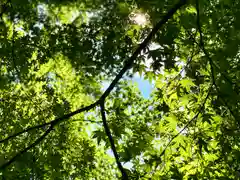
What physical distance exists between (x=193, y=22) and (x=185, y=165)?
5.66ft

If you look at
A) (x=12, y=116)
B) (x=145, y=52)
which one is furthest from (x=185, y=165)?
(x=12, y=116)

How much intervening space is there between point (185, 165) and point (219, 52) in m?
1.50

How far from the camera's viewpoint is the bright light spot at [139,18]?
329 centimetres

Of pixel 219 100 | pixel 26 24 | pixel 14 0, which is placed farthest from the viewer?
pixel 26 24

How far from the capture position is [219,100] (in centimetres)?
313

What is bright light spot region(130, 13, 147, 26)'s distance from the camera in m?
3.29

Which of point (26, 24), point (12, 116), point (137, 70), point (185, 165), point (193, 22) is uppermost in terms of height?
point (12, 116)

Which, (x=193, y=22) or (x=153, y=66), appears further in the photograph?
(x=153, y=66)

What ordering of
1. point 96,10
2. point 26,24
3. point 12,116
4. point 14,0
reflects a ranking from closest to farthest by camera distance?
point 14,0 → point 96,10 → point 26,24 → point 12,116

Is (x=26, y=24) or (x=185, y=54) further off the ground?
(x=26, y=24)

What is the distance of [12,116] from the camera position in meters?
10.1

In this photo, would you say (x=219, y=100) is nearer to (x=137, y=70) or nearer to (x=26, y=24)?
(x=137, y=70)

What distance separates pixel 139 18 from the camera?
10.9 ft

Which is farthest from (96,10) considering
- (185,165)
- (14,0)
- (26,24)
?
(185,165)
